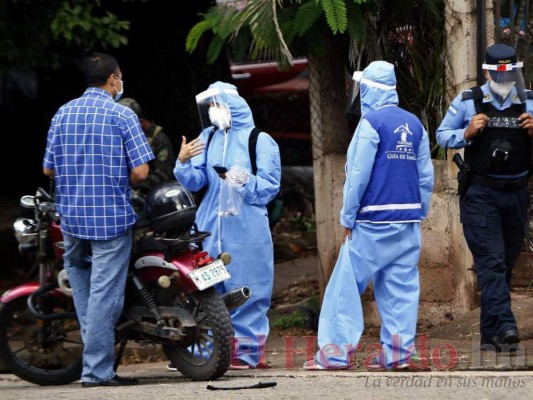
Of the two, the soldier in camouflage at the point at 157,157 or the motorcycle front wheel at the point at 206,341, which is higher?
the soldier in camouflage at the point at 157,157

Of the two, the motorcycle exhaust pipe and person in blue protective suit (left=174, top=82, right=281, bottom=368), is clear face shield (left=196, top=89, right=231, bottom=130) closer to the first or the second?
person in blue protective suit (left=174, top=82, right=281, bottom=368)

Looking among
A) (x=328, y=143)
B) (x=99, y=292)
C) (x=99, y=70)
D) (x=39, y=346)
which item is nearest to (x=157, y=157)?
(x=328, y=143)

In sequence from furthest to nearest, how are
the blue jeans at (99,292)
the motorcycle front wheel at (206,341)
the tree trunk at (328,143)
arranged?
the tree trunk at (328,143), the blue jeans at (99,292), the motorcycle front wheel at (206,341)

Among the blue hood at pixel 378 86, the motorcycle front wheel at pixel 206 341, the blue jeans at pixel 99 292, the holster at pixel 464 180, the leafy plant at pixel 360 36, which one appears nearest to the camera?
the motorcycle front wheel at pixel 206 341

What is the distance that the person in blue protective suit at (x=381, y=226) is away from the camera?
7.15 m

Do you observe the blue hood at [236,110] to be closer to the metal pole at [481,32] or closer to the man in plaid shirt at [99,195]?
the man in plaid shirt at [99,195]

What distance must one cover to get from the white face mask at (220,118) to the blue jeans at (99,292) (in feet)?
3.34

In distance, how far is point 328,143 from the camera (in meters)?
9.30

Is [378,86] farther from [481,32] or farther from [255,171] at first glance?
[481,32]

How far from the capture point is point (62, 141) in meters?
7.04

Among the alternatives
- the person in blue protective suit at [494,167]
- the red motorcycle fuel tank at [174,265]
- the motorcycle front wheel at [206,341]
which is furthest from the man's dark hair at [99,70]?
the person in blue protective suit at [494,167]

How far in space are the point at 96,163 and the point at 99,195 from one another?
179 mm

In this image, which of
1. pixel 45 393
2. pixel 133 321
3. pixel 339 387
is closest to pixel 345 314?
pixel 339 387

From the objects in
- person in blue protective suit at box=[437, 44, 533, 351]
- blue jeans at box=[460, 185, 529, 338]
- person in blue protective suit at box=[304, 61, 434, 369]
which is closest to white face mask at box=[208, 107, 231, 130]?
person in blue protective suit at box=[304, 61, 434, 369]
